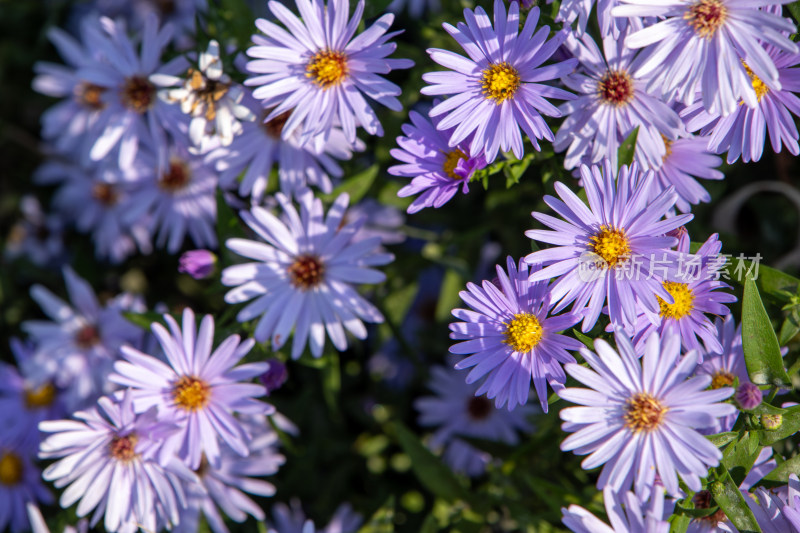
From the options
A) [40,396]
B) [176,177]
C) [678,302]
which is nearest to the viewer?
[678,302]

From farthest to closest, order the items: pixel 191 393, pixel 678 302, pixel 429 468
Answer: pixel 429 468, pixel 191 393, pixel 678 302

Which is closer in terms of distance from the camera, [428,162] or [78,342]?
[428,162]

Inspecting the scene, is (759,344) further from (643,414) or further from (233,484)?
(233,484)

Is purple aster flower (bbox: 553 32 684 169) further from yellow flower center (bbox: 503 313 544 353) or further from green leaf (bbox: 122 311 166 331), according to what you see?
green leaf (bbox: 122 311 166 331)

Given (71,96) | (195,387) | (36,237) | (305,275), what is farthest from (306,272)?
(36,237)

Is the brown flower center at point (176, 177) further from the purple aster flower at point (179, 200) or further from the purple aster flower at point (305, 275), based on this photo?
the purple aster flower at point (305, 275)

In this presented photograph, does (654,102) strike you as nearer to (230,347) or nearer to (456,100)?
(456,100)

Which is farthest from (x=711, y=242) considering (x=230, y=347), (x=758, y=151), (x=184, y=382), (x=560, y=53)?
(x=184, y=382)

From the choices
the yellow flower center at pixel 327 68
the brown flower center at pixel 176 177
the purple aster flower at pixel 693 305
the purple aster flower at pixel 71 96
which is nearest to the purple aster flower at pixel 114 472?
the brown flower center at pixel 176 177
